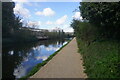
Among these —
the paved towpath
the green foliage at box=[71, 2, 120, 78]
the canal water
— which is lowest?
Result: the canal water

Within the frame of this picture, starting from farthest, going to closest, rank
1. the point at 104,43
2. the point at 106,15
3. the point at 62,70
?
1. the point at 62,70
2. the point at 104,43
3. the point at 106,15

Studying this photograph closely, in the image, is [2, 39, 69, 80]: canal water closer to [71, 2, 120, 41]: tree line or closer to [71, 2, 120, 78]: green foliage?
[71, 2, 120, 78]: green foliage

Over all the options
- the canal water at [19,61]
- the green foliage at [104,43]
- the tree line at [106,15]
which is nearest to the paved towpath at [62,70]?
the green foliage at [104,43]

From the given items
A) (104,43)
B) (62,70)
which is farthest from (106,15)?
(62,70)

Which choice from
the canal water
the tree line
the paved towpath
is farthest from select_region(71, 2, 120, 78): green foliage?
the canal water

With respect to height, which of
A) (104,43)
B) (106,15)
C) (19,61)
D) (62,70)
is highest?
(106,15)

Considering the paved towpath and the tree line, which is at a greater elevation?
the tree line

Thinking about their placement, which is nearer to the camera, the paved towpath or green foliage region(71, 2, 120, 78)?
green foliage region(71, 2, 120, 78)

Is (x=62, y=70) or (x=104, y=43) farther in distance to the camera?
(x=62, y=70)

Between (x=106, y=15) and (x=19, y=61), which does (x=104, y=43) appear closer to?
(x=106, y=15)

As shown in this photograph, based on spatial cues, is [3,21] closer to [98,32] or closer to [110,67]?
[98,32]

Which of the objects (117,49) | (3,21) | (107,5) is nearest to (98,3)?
(107,5)

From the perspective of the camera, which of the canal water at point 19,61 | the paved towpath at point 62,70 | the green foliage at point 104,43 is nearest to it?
the green foliage at point 104,43

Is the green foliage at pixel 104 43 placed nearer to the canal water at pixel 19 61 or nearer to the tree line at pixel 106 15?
the tree line at pixel 106 15
